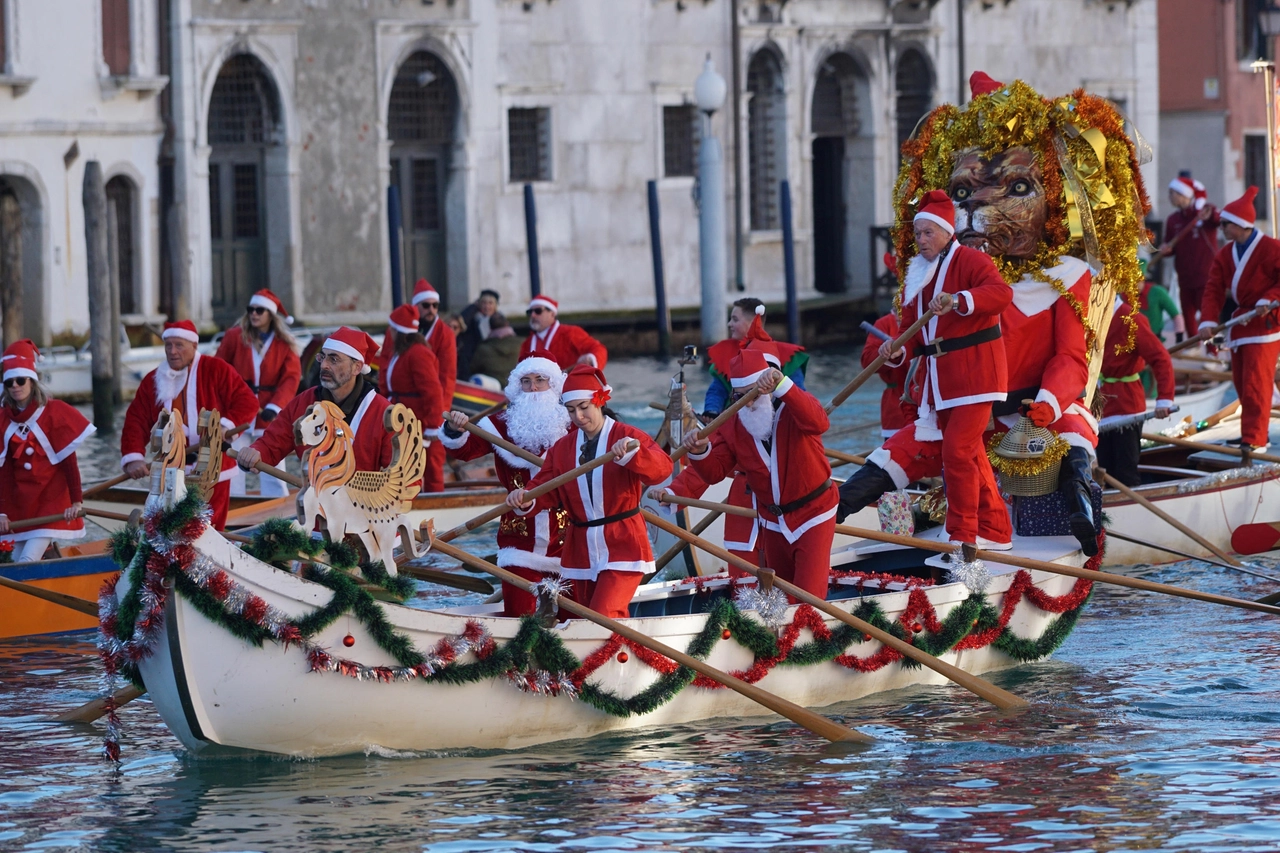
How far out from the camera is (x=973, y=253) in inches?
402

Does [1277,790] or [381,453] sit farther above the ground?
[381,453]

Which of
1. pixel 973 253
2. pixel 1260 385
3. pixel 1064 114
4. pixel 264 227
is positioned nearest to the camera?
pixel 973 253

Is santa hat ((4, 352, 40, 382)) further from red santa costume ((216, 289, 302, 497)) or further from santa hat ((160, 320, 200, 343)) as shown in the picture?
red santa costume ((216, 289, 302, 497))

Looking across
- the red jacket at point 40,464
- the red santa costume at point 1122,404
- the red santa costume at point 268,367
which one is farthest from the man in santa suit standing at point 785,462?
the red santa costume at point 268,367

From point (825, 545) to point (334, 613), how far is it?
2.23 m

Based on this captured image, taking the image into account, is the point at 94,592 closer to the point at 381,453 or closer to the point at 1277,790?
the point at 381,453

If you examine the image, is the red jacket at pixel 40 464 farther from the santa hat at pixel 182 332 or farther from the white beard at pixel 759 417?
the white beard at pixel 759 417

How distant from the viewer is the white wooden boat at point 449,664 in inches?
319

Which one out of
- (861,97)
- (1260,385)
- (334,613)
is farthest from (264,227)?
(334,613)

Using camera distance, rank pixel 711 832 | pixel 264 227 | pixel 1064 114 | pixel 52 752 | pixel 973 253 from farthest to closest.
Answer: pixel 264 227
pixel 1064 114
pixel 973 253
pixel 52 752
pixel 711 832

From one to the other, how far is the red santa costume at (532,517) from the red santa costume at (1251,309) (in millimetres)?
6329

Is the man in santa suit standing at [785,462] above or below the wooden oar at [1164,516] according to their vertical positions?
above

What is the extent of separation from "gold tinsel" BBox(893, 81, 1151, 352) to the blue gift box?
0.78 m

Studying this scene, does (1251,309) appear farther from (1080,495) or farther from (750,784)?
(750,784)
